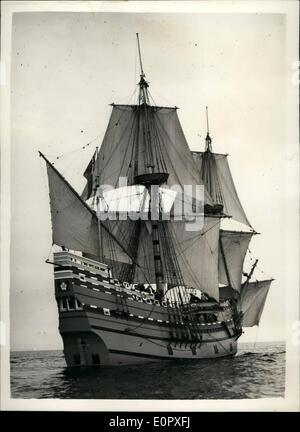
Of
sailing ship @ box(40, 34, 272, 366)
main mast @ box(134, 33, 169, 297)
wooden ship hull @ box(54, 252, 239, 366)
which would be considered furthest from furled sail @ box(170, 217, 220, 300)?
wooden ship hull @ box(54, 252, 239, 366)

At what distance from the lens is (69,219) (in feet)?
28.9

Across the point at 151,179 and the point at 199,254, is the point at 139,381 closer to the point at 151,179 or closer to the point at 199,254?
the point at 151,179

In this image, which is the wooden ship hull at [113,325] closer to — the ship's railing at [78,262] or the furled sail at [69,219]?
the ship's railing at [78,262]

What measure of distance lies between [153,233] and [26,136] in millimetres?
2920

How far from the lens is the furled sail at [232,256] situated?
901 centimetres

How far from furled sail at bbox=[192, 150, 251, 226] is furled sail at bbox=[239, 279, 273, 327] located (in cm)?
86

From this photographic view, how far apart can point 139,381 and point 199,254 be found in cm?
320

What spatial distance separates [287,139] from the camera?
7.38 metres

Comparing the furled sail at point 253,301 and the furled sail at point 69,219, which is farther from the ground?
the furled sail at point 69,219

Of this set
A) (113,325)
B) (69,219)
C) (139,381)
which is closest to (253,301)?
(139,381)

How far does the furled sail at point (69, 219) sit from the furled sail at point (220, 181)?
1700 millimetres

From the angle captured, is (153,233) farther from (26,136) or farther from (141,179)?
(26,136)

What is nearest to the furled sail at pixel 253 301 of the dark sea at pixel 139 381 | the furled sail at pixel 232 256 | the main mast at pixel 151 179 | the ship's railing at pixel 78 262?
the furled sail at pixel 232 256

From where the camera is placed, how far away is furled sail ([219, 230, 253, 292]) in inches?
355
